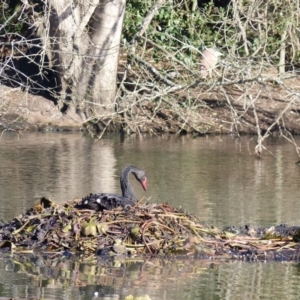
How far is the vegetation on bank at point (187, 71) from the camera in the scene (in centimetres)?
2252

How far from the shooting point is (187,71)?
24.9 metres

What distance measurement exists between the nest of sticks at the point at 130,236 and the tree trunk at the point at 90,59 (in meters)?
12.7

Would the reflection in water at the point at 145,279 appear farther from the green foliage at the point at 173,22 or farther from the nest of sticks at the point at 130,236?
the green foliage at the point at 173,22

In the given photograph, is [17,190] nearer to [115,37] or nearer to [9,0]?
[115,37]

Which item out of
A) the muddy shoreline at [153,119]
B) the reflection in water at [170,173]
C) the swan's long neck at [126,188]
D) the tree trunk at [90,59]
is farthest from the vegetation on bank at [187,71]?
the swan's long neck at [126,188]

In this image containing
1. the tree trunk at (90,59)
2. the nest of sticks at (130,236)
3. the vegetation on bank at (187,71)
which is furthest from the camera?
the tree trunk at (90,59)

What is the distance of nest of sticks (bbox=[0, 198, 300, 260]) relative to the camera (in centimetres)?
1180

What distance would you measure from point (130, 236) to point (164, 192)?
199 inches

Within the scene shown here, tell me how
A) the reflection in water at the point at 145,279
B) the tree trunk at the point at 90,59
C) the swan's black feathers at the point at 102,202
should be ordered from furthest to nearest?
the tree trunk at the point at 90,59
the swan's black feathers at the point at 102,202
the reflection in water at the point at 145,279

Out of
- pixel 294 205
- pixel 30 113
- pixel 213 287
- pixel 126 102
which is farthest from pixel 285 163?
pixel 213 287

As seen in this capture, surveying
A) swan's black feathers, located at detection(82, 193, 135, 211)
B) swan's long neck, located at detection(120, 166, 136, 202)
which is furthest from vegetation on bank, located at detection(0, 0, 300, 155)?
swan's black feathers, located at detection(82, 193, 135, 211)

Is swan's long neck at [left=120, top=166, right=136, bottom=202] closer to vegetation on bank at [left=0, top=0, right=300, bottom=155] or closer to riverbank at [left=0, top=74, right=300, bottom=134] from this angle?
vegetation on bank at [left=0, top=0, right=300, bottom=155]

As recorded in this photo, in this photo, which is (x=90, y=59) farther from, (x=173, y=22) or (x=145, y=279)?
(x=145, y=279)

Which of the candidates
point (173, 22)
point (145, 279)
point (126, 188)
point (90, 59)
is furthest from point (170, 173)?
point (173, 22)
